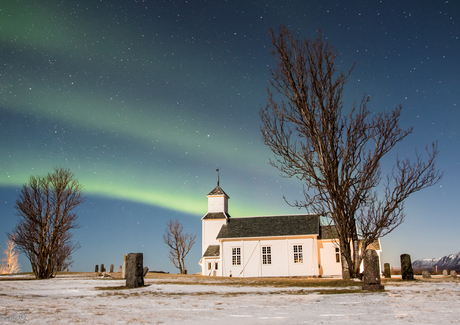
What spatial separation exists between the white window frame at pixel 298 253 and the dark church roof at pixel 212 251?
9.54 m

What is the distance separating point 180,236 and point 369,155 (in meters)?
43.4

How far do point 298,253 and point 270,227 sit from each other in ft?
15.4

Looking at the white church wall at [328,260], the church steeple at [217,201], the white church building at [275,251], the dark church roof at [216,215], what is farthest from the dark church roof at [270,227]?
the church steeple at [217,201]

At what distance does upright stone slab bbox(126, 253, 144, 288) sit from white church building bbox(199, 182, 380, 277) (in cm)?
2635

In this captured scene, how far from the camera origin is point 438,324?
481cm

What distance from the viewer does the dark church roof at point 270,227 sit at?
39062mm

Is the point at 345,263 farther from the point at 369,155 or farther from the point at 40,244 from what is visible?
the point at 40,244

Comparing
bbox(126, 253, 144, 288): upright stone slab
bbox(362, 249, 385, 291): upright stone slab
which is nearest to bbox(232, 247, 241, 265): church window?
bbox(126, 253, 144, 288): upright stone slab

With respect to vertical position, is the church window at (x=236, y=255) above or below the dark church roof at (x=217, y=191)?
below

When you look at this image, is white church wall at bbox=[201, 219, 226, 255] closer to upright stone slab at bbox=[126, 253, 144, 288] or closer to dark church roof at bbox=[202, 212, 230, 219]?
dark church roof at bbox=[202, 212, 230, 219]

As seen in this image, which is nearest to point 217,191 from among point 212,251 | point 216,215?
point 216,215

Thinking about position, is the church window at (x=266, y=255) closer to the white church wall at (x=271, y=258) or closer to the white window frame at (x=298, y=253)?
the white church wall at (x=271, y=258)

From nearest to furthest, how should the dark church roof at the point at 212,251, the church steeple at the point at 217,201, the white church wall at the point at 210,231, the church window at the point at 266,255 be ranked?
1. the church window at the point at 266,255
2. the dark church roof at the point at 212,251
3. the white church wall at the point at 210,231
4. the church steeple at the point at 217,201

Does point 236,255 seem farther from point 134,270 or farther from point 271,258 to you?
point 134,270
